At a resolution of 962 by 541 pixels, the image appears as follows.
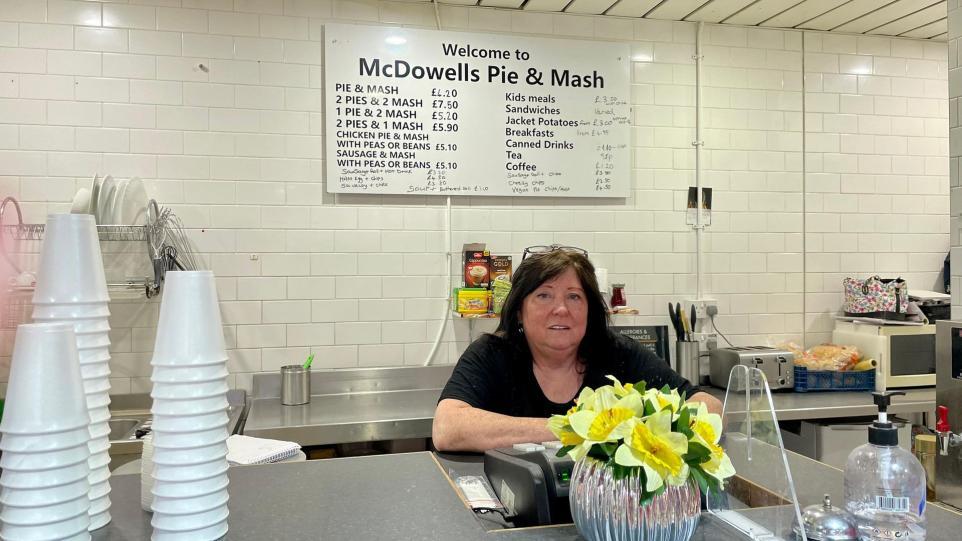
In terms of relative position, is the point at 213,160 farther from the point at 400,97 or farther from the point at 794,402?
the point at 794,402

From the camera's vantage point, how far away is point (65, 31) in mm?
3359

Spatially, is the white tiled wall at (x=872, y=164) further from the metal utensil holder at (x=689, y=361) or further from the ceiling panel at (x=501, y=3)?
the ceiling panel at (x=501, y=3)

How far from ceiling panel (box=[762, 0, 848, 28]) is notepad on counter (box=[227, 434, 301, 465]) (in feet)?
11.4

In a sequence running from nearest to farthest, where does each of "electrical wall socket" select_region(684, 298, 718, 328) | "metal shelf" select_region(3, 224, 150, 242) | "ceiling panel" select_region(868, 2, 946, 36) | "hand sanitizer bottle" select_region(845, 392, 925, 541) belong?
"hand sanitizer bottle" select_region(845, 392, 925, 541) < "metal shelf" select_region(3, 224, 150, 242) < "ceiling panel" select_region(868, 2, 946, 36) < "electrical wall socket" select_region(684, 298, 718, 328)

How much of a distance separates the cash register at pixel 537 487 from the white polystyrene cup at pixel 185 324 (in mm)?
604

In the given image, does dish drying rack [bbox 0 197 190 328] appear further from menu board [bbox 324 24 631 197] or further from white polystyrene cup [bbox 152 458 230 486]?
white polystyrene cup [bbox 152 458 230 486]

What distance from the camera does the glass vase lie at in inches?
41.5

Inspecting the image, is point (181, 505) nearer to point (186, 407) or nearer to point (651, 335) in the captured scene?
point (186, 407)

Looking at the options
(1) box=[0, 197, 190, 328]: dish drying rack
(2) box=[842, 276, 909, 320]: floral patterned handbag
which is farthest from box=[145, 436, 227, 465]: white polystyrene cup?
(2) box=[842, 276, 909, 320]: floral patterned handbag

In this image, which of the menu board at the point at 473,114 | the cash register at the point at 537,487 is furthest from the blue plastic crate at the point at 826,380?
the cash register at the point at 537,487

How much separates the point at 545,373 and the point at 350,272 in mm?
1564

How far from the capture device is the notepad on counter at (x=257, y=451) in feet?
6.06

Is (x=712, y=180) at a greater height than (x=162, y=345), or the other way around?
(x=712, y=180)

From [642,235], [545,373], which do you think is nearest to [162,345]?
[545,373]
